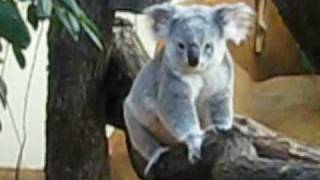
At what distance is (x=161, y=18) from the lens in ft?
7.65

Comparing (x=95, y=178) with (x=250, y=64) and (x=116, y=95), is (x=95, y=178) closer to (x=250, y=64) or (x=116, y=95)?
(x=116, y=95)

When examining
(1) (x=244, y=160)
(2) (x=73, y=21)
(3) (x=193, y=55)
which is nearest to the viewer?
(2) (x=73, y=21)

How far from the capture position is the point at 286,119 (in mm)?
4352

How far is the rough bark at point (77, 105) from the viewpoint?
254 cm

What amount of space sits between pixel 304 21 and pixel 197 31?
2.25 ft

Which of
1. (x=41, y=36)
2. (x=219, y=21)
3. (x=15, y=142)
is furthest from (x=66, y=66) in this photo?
(x=15, y=142)

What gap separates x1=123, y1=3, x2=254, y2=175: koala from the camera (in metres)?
2.24

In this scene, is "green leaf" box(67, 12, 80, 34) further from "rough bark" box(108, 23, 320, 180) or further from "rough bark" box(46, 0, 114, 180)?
"rough bark" box(46, 0, 114, 180)

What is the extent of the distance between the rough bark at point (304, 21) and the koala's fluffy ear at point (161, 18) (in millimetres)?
720

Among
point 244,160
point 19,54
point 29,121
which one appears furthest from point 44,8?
point 29,121

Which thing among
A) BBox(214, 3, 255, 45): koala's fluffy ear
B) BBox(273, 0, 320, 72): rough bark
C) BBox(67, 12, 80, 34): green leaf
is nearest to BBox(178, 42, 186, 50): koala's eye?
BBox(214, 3, 255, 45): koala's fluffy ear

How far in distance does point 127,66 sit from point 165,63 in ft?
1.39

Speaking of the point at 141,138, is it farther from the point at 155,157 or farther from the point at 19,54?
the point at 19,54

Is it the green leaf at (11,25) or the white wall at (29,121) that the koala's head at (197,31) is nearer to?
the green leaf at (11,25)
